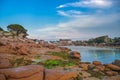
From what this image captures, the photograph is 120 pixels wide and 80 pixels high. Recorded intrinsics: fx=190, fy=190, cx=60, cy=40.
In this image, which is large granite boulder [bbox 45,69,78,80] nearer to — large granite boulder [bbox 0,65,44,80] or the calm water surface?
large granite boulder [bbox 0,65,44,80]

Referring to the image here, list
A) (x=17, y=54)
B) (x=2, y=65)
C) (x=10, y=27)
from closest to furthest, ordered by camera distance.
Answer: (x=2, y=65), (x=17, y=54), (x=10, y=27)

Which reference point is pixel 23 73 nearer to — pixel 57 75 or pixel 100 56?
pixel 57 75

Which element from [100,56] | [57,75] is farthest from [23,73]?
[100,56]

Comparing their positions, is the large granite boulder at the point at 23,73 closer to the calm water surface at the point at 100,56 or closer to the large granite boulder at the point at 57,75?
the large granite boulder at the point at 57,75

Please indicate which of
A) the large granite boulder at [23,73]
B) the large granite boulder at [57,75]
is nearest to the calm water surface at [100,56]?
the large granite boulder at [57,75]

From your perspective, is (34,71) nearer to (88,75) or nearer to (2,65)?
(2,65)

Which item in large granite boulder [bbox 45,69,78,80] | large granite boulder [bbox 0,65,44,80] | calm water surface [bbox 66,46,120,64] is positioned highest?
large granite boulder [bbox 0,65,44,80]

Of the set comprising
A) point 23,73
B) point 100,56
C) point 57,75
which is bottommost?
point 100,56

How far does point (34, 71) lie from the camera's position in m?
16.2

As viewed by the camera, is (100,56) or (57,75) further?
(100,56)

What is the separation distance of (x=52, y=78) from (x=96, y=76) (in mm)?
8723

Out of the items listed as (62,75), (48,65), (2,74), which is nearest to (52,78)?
(62,75)

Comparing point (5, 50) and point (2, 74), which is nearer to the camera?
point (2, 74)

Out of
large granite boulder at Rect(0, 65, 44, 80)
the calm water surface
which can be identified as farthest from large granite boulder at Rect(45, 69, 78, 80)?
the calm water surface
